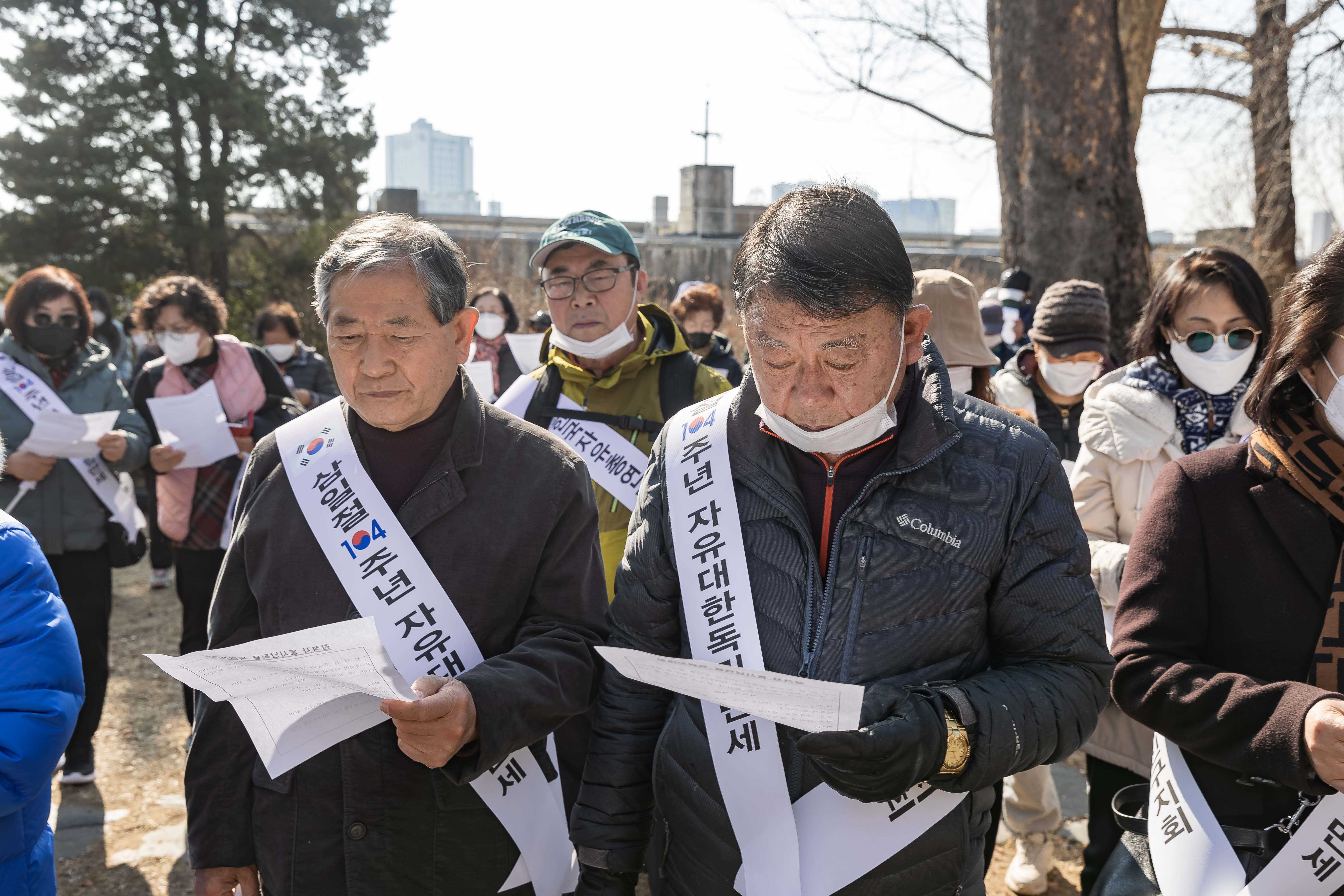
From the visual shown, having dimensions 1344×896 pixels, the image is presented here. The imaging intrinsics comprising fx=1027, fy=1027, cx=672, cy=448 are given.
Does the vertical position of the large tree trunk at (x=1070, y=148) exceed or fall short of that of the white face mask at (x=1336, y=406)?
it exceeds it

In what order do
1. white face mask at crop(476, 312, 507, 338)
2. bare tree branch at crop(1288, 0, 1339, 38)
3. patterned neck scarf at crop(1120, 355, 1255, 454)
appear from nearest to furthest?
1. patterned neck scarf at crop(1120, 355, 1255, 454)
2. white face mask at crop(476, 312, 507, 338)
3. bare tree branch at crop(1288, 0, 1339, 38)

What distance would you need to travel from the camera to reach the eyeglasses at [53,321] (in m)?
4.58

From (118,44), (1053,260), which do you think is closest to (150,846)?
(1053,260)

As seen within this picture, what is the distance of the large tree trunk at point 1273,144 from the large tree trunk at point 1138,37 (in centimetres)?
158

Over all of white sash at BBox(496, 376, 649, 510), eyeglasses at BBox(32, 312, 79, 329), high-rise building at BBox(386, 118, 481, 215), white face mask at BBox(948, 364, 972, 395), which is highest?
high-rise building at BBox(386, 118, 481, 215)

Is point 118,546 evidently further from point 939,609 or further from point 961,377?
point 939,609

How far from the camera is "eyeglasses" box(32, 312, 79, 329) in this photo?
4.58 metres

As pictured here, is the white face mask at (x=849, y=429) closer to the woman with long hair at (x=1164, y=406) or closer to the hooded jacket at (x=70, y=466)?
the woman with long hair at (x=1164, y=406)

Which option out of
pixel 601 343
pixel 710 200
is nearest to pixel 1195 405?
pixel 601 343

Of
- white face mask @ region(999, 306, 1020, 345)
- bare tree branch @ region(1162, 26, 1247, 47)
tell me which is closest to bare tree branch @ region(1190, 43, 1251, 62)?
bare tree branch @ region(1162, 26, 1247, 47)

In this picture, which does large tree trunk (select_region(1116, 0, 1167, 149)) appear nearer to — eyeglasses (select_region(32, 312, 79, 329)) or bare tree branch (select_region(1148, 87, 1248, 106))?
bare tree branch (select_region(1148, 87, 1248, 106))

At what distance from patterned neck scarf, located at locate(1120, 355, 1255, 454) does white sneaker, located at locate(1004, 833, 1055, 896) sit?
1.59 m

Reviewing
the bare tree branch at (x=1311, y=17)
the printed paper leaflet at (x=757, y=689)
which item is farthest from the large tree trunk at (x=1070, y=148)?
the printed paper leaflet at (x=757, y=689)

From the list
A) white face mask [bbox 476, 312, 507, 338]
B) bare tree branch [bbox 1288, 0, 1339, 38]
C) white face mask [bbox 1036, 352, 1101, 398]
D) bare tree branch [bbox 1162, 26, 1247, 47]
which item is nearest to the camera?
white face mask [bbox 1036, 352, 1101, 398]
